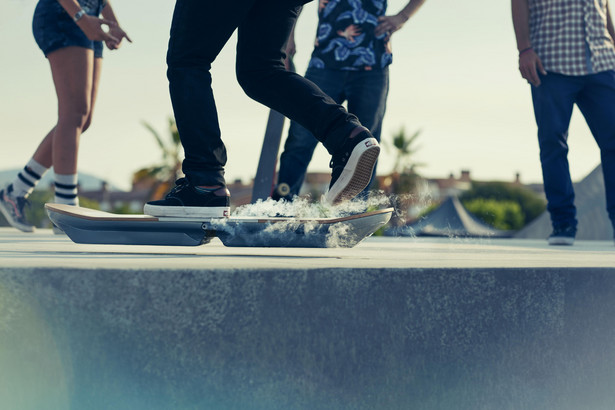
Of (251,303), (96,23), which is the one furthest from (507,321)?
(96,23)

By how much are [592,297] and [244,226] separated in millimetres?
1310

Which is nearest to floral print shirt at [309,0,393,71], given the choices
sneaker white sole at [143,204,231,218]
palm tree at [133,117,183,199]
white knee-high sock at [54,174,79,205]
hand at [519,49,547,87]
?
hand at [519,49,547,87]

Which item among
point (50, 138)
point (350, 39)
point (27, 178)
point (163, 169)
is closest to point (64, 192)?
point (50, 138)

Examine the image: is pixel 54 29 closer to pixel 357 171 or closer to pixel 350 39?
pixel 350 39

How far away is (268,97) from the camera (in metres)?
2.67

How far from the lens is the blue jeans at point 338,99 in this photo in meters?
4.18

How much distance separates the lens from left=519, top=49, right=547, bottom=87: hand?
4598 millimetres

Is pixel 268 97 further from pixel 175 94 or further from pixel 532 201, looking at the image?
pixel 532 201

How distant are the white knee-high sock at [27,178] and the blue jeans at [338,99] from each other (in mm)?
→ 1855

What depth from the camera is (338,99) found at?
429cm

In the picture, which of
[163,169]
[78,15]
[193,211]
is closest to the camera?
[193,211]

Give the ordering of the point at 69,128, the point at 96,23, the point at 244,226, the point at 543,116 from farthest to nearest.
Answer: the point at 543,116 → the point at 69,128 → the point at 96,23 → the point at 244,226

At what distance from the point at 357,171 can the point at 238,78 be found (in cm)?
69

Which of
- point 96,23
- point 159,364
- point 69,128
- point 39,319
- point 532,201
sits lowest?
point 532,201
